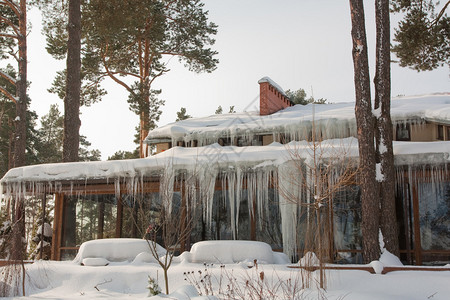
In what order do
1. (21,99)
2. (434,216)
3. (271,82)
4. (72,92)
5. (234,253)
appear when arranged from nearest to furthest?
(234,253) → (434,216) → (72,92) → (21,99) → (271,82)

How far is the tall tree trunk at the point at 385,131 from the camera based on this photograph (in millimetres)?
9211

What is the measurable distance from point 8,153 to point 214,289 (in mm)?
Result: 21555

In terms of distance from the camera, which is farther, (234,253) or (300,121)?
(300,121)

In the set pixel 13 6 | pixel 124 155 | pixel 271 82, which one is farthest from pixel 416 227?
pixel 124 155

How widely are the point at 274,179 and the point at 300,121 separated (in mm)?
3057

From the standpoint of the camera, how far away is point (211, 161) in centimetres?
1080

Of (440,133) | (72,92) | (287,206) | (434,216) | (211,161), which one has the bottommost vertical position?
(434,216)

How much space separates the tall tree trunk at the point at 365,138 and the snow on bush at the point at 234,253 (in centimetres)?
189

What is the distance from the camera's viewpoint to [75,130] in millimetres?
15227

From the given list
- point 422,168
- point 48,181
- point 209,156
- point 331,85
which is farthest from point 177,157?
point 422,168

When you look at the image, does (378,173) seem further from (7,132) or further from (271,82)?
(7,132)

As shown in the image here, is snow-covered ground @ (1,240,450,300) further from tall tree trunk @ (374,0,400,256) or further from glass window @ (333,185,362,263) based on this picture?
glass window @ (333,185,362,263)

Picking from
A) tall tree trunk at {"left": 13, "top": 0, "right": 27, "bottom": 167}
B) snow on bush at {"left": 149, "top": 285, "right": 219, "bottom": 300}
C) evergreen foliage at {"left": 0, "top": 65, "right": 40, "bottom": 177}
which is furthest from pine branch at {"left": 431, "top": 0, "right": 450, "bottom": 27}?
evergreen foliage at {"left": 0, "top": 65, "right": 40, "bottom": 177}

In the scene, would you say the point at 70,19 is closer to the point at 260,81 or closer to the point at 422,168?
the point at 260,81
